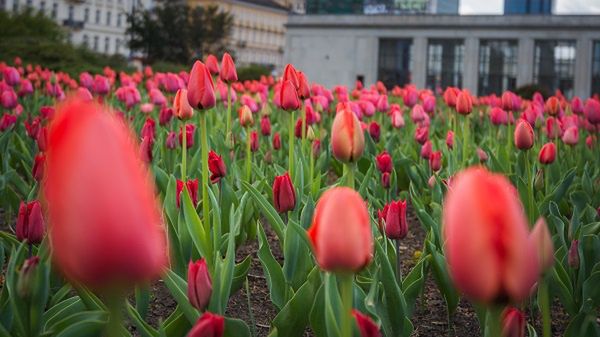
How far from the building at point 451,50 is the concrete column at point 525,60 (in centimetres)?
1

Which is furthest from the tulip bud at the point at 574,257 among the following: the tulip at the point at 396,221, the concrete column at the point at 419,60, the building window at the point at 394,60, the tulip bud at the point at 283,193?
the building window at the point at 394,60

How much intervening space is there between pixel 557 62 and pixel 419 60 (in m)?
8.95

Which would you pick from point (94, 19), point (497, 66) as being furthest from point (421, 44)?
point (94, 19)

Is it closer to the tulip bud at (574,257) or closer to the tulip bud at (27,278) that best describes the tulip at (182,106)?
the tulip bud at (27,278)

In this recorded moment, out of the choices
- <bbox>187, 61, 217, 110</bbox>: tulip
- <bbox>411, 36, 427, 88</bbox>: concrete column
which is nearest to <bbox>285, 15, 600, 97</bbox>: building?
<bbox>411, 36, 427, 88</bbox>: concrete column

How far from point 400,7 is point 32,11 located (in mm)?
34542

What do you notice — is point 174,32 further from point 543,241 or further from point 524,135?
point 543,241

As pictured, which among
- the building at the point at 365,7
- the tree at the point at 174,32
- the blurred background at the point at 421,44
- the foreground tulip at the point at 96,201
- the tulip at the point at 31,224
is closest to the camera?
the foreground tulip at the point at 96,201

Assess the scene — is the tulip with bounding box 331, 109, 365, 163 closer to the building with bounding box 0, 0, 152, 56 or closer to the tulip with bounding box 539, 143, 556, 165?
the tulip with bounding box 539, 143, 556, 165

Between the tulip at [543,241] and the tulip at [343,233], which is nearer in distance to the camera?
the tulip at [343,233]

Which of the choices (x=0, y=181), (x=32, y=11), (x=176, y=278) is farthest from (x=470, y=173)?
(x=32, y=11)

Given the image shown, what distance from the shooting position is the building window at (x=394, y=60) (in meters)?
52.7

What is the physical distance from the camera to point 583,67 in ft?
158

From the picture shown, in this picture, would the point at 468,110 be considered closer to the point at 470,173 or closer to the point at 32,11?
the point at 470,173
